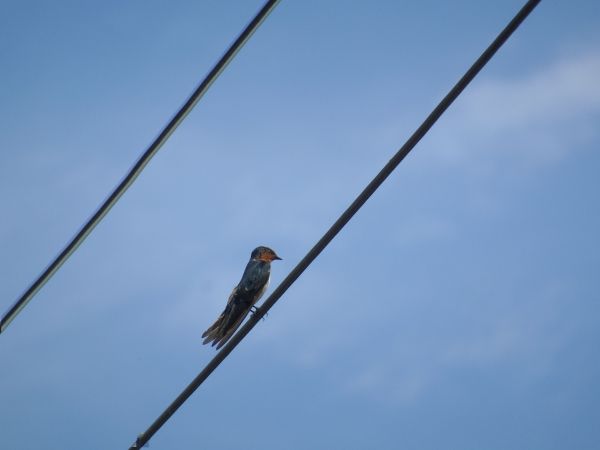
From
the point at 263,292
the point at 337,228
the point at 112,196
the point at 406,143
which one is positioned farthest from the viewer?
the point at 263,292

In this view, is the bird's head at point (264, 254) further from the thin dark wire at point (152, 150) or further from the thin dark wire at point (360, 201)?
the thin dark wire at point (152, 150)

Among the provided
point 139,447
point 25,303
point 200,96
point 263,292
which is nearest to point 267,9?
point 200,96

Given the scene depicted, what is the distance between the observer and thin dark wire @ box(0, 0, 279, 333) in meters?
3.19

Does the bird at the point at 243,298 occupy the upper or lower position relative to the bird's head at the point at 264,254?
lower

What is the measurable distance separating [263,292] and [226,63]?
574 cm

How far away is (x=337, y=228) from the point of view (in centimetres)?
381

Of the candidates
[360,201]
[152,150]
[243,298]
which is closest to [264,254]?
[243,298]

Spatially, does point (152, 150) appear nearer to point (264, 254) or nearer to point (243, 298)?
point (243, 298)

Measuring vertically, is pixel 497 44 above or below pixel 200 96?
above

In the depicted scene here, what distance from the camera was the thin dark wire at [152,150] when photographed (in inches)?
125

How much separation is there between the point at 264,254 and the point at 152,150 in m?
6.37

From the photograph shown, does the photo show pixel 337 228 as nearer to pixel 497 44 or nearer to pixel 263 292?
pixel 497 44

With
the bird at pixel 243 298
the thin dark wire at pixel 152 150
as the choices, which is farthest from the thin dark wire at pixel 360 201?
the bird at pixel 243 298

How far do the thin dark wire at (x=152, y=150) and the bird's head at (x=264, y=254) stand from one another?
6.17 meters
